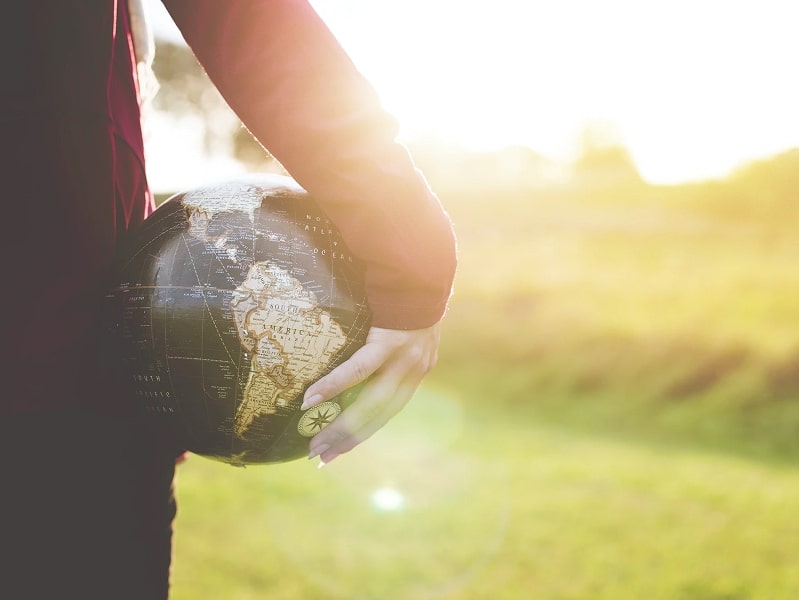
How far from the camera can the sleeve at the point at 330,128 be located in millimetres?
1728

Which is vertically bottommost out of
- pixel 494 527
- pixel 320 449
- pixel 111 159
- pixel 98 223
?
pixel 494 527

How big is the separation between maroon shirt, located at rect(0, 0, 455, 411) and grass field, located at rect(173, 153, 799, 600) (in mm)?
4444

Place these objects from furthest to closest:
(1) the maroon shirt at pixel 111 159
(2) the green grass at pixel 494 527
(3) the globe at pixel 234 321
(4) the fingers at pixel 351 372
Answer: (2) the green grass at pixel 494 527, (3) the globe at pixel 234 321, (4) the fingers at pixel 351 372, (1) the maroon shirt at pixel 111 159

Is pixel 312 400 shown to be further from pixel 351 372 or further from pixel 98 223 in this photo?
pixel 98 223

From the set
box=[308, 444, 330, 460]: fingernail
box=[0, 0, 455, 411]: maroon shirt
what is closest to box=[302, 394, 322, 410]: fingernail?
box=[308, 444, 330, 460]: fingernail

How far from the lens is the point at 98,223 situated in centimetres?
181

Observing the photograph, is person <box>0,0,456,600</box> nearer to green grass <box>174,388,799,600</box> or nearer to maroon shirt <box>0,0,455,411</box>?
maroon shirt <box>0,0,455,411</box>

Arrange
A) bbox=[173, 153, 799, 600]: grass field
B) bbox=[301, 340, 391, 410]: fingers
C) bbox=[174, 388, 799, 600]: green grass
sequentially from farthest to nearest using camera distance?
bbox=[173, 153, 799, 600]: grass field
bbox=[174, 388, 799, 600]: green grass
bbox=[301, 340, 391, 410]: fingers

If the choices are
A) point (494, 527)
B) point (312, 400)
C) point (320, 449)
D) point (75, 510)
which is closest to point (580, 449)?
point (494, 527)

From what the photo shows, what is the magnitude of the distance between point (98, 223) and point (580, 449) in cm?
1043

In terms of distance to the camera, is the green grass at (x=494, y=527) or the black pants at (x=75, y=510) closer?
the black pants at (x=75, y=510)

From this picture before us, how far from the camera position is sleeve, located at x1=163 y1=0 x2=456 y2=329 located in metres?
1.73

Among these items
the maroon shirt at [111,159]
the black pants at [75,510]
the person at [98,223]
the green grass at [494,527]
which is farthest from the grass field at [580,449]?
the maroon shirt at [111,159]

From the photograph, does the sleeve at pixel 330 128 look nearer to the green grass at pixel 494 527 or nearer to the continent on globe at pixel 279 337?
the continent on globe at pixel 279 337
